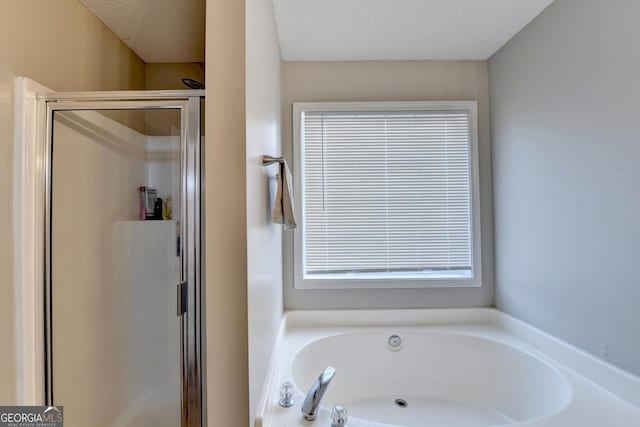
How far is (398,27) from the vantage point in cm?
182

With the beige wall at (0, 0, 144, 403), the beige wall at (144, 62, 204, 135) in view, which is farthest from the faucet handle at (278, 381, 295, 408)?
the beige wall at (144, 62, 204, 135)

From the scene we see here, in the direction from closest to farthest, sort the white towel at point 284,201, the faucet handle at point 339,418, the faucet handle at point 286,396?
the faucet handle at point 339,418 < the faucet handle at point 286,396 < the white towel at point 284,201

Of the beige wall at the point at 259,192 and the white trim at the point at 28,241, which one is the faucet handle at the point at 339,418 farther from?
the white trim at the point at 28,241

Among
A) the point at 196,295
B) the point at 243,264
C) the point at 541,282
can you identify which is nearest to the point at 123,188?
the point at 196,295

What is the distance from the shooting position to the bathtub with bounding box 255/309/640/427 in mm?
1603

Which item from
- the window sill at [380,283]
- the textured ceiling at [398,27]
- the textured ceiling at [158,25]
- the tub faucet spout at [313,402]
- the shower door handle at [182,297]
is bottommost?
the tub faucet spout at [313,402]

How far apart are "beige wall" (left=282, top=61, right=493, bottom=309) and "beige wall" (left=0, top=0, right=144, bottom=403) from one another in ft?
3.67

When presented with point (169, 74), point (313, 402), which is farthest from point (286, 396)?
point (169, 74)

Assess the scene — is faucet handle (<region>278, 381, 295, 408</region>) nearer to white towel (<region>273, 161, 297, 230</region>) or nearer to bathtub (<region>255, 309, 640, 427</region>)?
bathtub (<region>255, 309, 640, 427</region>)

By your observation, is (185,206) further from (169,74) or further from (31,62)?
(169,74)

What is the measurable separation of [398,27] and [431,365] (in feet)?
6.96

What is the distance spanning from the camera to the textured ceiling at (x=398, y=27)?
1.64 metres
